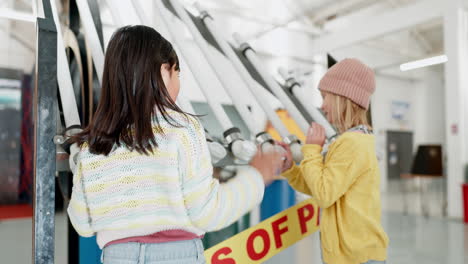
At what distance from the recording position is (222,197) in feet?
2.39

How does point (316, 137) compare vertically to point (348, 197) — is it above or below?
above

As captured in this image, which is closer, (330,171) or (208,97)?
(330,171)

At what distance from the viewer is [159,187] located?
0.69m

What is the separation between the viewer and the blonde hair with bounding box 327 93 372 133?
1.16 metres

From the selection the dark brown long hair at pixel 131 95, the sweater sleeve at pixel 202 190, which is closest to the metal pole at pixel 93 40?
the dark brown long hair at pixel 131 95

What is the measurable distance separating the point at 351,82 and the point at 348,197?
0.36m

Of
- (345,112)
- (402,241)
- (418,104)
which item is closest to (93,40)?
(345,112)

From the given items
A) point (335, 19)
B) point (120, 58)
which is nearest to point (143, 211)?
point (120, 58)

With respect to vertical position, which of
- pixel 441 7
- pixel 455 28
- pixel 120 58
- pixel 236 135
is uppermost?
pixel 441 7

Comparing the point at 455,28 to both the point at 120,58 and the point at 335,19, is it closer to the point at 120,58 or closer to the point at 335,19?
the point at 335,19

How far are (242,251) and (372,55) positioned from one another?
948 cm

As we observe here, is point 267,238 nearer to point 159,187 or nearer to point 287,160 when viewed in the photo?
point 287,160

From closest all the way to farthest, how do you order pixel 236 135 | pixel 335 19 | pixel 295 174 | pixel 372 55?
pixel 236 135, pixel 295 174, pixel 335 19, pixel 372 55

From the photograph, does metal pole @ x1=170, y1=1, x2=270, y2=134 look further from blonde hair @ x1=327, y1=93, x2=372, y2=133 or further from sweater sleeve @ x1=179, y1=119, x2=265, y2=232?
sweater sleeve @ x1=179, y1=119, x2=265, y2=232
